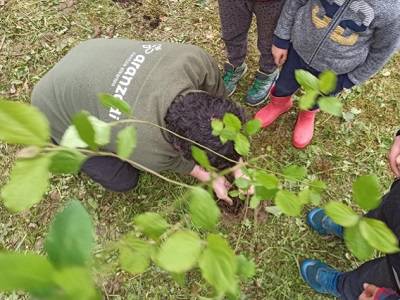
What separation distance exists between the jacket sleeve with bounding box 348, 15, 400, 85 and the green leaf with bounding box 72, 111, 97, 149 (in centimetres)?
117

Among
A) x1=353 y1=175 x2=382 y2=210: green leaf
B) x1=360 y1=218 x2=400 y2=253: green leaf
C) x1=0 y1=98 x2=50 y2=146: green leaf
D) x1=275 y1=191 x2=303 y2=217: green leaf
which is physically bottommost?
x1=275 y1=191 x2=303 y2=217: green leaf

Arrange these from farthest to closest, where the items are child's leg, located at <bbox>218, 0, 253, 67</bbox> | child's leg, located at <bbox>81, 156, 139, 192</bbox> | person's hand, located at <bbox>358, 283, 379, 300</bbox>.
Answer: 1. child's leg, located at <bbox>218, 0, 253, 67</bbox>
2. child's leg, located at <bbox>81, 156, 139, 192</bbox>
3. person's hand, located at <bbox>358, 283, 379, 300</bbox>

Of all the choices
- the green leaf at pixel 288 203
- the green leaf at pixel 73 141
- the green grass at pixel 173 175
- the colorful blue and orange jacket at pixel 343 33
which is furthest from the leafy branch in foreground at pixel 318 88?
the green grass at pixel 173 175

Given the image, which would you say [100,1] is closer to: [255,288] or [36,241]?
[36,241]

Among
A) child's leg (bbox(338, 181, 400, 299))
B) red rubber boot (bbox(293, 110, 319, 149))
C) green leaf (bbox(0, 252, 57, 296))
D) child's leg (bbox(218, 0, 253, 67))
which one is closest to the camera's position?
green leaf (bbox(0, 252, 57, 296))

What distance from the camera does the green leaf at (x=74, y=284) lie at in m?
0.24

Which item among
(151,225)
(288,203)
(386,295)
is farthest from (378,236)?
(386,295)

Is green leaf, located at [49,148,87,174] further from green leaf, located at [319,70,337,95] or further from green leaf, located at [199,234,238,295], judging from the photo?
green leaf, located at [319,70,337,95]

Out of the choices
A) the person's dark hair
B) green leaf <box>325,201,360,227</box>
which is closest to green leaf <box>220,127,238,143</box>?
green leaf <box>325,201,360,227</box>

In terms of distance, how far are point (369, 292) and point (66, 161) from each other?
1.37 meters

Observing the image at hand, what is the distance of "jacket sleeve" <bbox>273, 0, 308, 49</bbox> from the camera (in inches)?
59.3

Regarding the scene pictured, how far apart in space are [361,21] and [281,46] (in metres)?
0.37

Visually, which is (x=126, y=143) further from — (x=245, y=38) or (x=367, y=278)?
(x=245, y=38)

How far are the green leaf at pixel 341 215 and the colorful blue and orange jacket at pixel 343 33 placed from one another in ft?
3.24
